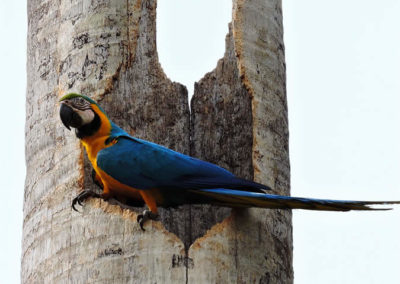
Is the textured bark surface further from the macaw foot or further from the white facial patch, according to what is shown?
the white facial patch

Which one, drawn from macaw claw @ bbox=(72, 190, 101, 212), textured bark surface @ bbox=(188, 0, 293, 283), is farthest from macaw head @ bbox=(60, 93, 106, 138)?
textured bark surface @ bbox=(188, 0, 293, 283)

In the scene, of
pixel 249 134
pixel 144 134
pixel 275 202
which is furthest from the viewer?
pixel 144 134

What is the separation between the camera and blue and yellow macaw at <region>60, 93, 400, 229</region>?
4789mm

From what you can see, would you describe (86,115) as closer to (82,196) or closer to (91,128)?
(91,128)

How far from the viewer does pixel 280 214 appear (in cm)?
502

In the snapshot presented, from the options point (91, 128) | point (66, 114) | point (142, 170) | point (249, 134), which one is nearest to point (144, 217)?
point (142, 170)

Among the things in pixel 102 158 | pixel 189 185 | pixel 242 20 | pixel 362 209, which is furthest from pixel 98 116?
pixel 362 209

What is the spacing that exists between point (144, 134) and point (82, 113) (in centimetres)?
57

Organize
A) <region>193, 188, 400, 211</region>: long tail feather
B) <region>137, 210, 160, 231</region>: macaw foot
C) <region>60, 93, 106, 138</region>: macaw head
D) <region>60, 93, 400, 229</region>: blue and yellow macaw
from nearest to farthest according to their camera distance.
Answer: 1. <region>193, 188, 400, 211</region>: long tail feather
2. <region>137, 210, 160, 231</region>: macaw foot
3. <region>60, 93, 400, 229</region>: blue and yellow macaw
4. <region>60, 93, 106, 138</region>: macaw head

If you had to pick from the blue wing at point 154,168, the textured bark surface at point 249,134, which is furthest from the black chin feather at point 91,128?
the textured bark surface at point 249,134

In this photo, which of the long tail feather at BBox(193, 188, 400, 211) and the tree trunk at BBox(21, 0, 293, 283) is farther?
the tree trunk at BBox(21, 0, 293, 283)

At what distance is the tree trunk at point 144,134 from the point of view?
184 inches

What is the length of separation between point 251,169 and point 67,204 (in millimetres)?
904

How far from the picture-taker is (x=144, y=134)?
17.6 feet
